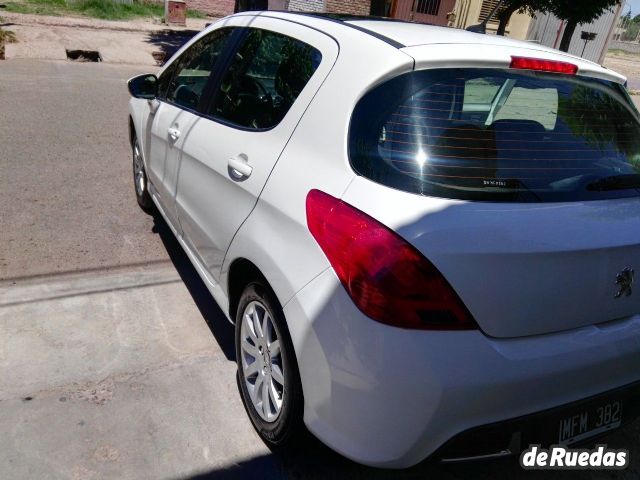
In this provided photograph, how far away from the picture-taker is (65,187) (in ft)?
16.1

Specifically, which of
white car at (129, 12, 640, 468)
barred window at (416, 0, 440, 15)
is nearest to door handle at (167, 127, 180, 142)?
white car at (129, 12, 640, 468)

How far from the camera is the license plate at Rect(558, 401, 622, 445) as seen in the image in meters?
1.95

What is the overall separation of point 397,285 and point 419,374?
28 centimetres

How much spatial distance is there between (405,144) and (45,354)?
86.2 inches

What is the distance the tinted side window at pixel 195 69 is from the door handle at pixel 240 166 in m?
0.84

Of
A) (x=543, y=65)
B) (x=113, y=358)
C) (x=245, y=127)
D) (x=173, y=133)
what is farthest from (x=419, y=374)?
(x=173, y=133)

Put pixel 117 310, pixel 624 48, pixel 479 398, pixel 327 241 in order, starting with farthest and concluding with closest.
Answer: pixel 624 48, pixel 117 310, pixel 327 241, pixel 479 398

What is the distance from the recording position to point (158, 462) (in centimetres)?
232

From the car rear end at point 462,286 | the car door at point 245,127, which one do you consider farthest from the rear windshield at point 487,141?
the car door at point 245,127

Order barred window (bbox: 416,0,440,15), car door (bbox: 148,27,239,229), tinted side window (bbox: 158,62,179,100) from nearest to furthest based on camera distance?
1. car door (bbox: 148,27,239,229)
2. tinted side window (bbox: 158,62,179,100)
3. barred window (bbox: 416,0,440,15)

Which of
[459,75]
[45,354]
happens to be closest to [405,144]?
[459,75]

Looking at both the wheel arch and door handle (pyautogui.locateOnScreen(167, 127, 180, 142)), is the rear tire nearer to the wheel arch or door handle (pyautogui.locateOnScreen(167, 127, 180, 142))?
door handle (pyautogui.locateOnScreen(167, 127, 180, 142))

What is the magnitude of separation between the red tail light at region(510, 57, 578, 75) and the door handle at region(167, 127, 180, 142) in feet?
6.33

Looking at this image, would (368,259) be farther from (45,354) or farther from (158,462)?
(45,354)
